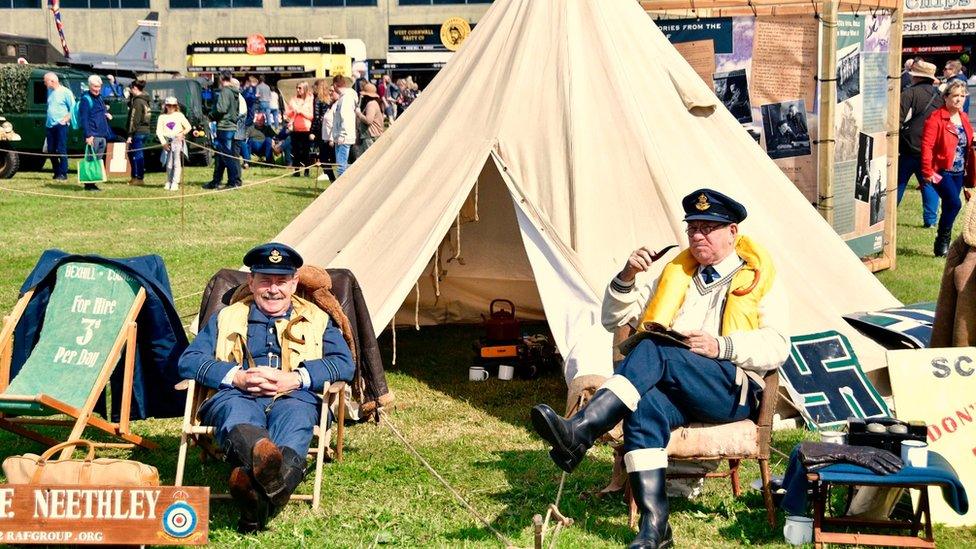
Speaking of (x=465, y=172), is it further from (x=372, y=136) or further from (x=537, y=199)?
(x=372, y=136)

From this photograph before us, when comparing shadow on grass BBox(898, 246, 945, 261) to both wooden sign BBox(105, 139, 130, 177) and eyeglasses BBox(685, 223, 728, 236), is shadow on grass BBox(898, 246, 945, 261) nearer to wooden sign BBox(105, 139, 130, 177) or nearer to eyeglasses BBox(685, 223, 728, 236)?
eyeglasses BBox(685, 223, 728, 236)

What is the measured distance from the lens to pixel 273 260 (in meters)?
5.89

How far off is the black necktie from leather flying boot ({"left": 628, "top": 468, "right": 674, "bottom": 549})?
96 cm

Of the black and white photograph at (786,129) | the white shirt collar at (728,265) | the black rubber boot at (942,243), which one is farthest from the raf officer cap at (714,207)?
the black rubber boot at (942,243)

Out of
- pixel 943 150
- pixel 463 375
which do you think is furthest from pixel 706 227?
pixel 943 150

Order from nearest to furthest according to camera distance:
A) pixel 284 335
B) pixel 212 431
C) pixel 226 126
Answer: pixel 212 431
pixel 284 335
pixel 226 126

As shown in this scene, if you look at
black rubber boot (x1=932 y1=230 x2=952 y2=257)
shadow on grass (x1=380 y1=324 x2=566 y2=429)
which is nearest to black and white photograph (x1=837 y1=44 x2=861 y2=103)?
black rubber boot (x1=932 y1=230 x2=952 y2=257)

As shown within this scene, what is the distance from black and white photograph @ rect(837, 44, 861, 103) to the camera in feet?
35.1

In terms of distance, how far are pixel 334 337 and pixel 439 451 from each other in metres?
1.10

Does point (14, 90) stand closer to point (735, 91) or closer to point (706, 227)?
point (735, 91)

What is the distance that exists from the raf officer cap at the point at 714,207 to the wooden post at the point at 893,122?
685 cm

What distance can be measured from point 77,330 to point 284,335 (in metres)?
1.25

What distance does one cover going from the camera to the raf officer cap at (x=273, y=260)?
588cm

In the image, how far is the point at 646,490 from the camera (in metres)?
5.17
